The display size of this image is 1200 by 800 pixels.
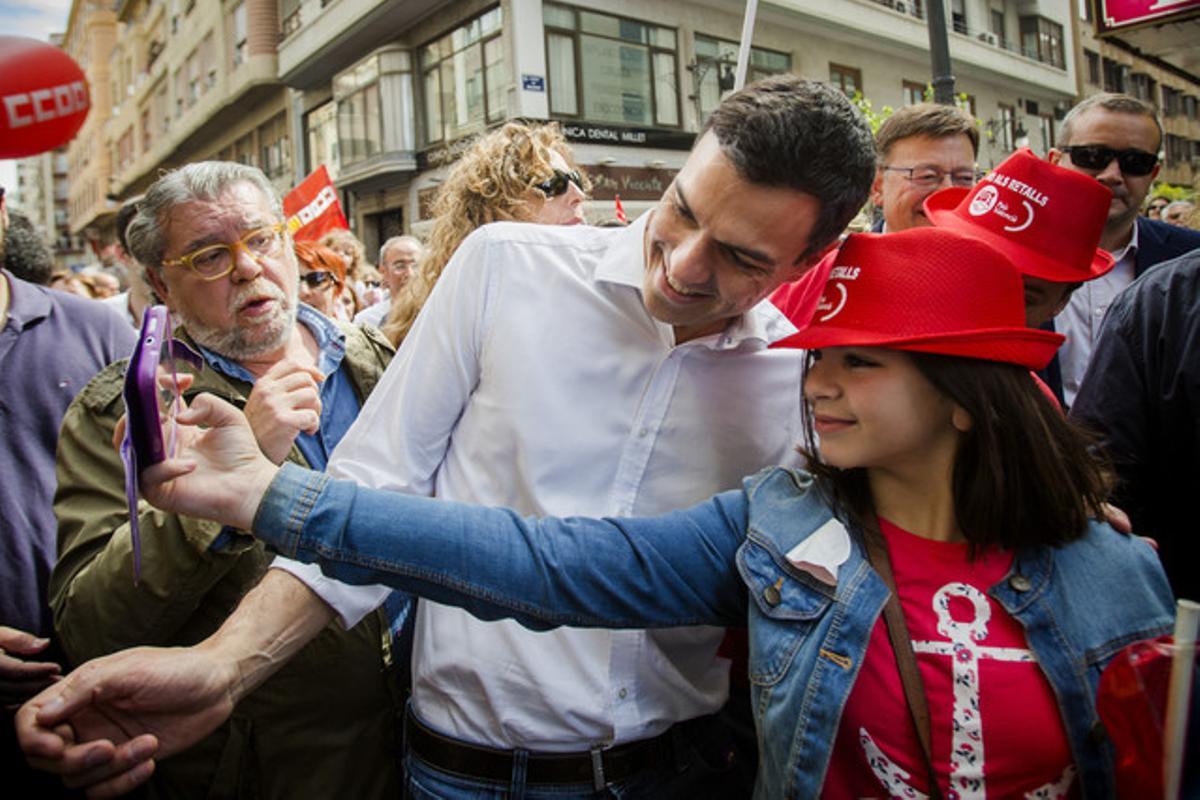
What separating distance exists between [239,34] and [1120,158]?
2675cm

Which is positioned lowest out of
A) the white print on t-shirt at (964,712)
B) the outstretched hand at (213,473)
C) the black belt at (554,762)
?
the black belt at (554,762)

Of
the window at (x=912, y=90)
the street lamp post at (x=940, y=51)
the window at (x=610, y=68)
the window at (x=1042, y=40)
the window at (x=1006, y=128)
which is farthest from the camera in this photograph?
the window at (x=1042, y=40)

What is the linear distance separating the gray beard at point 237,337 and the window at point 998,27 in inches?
1101

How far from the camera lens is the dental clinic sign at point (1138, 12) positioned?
3.61m

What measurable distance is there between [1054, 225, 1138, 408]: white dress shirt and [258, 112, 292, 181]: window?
24162mm

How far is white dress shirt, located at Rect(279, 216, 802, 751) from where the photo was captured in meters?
1.60

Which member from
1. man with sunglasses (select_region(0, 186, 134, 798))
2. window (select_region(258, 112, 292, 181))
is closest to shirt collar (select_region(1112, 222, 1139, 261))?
man with sunglasses (select_region(0, 186, 134, 798))

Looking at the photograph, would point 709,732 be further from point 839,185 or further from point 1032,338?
point 839,185

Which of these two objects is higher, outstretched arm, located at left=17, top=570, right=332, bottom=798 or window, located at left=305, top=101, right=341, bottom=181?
window, located at left=305, top=101, right=341, bottom=181

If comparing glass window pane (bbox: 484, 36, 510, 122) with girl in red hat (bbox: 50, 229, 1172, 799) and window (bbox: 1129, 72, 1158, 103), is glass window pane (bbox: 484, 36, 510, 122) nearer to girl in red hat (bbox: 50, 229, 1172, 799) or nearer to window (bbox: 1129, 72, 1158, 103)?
girl in red hat (bbox: 50, 229, 1172, 799)

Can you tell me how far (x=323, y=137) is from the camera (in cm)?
2312

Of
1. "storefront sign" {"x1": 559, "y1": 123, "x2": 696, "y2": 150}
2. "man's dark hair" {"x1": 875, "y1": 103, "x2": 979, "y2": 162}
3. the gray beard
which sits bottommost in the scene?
the gray beard

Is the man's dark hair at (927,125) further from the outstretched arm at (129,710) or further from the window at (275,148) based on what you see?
the window at (275,148)

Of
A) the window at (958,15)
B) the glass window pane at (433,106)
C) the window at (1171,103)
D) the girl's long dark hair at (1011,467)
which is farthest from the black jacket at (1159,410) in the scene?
the window at (1171,103)
